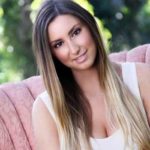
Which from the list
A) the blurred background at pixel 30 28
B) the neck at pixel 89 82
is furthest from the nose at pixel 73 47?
the blurred background at pixel 30 28

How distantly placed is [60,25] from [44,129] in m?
0.43

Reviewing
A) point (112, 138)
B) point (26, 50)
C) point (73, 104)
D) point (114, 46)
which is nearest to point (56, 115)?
point (73, 104)

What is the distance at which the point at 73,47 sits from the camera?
6.16ft

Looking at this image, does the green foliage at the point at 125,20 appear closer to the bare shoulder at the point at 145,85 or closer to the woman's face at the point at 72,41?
the bare shoulder at the point at 145,85

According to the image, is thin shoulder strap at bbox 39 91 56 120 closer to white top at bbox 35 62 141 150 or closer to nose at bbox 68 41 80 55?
white top at bbox 35 62 141 150

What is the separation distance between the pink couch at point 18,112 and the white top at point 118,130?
25 cm

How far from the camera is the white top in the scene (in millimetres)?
Answer: 1976

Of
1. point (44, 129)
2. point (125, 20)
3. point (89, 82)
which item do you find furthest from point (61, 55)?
point (125, 20)

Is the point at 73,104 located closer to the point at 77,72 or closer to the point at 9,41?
the point at 77,72

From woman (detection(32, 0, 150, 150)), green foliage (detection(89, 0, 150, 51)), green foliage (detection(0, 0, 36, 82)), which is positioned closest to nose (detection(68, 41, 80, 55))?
woman (detection(32, 0, 150, 150))

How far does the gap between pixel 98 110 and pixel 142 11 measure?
137 inches

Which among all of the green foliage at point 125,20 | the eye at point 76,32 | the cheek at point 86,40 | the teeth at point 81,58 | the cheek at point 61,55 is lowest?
the green foliage at point 125,20

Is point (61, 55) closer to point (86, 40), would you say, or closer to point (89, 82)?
point (86, 40)

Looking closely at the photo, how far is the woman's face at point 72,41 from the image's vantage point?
1890 millimetres
